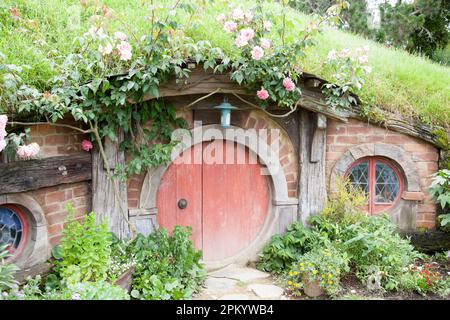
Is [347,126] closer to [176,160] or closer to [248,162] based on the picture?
[248,162]

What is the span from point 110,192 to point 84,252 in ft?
2.90

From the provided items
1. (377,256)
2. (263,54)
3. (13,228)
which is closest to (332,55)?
(263,54)

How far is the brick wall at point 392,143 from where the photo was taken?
5.91m

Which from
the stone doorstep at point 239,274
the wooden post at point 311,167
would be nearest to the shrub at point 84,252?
the stone doorstep at point 239,274

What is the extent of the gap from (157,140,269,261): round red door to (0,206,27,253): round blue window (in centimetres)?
169

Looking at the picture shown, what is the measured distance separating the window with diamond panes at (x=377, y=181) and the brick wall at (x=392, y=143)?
31 centimetres

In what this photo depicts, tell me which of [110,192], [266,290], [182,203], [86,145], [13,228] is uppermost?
[86,145]

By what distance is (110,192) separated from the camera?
489 centimetres

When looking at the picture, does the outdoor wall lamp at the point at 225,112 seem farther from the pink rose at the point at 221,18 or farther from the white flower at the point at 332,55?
the white flower at the point at 332,55

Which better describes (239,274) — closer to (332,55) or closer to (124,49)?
(332,55)

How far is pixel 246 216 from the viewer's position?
587 centimetres

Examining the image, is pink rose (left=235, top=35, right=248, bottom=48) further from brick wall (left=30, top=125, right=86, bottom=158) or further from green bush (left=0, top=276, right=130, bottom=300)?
green bush (left=0, top=276, right=130, bottom=300)

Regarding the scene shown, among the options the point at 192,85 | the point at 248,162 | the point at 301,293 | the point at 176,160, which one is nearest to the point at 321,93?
the point at 248,162

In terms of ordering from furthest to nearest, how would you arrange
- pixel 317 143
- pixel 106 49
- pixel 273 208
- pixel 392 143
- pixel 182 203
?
pixel 392 143, pixel 273 208, pixel 317 143, pixel 182 203, pixel 106 49
